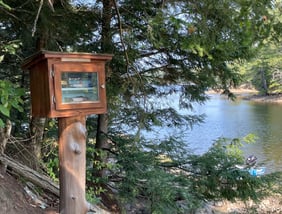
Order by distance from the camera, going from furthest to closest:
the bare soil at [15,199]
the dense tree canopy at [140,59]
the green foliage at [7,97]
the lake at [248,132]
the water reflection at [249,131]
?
the water reflection at [249,131], the lake at [248,132], the dense tree canopy at [140,59], the bare soil at [15,199], the green foliage at [7,97]

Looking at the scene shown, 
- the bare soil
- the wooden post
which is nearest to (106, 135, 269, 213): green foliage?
the bare soil

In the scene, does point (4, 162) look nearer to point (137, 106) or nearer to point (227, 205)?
point (137, 106)

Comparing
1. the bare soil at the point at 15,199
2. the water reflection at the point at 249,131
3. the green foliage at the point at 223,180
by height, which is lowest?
the water reflection at the point at 249,131

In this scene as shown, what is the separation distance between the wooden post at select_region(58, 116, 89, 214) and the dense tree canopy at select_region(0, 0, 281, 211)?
67 centimetres

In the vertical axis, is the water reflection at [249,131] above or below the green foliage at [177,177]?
below

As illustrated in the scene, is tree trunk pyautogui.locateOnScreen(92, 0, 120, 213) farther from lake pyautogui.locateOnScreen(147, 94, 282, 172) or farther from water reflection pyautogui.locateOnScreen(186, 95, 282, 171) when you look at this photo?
water reflection pyautogui.locateOnScreen(186, 95, 282, 171)

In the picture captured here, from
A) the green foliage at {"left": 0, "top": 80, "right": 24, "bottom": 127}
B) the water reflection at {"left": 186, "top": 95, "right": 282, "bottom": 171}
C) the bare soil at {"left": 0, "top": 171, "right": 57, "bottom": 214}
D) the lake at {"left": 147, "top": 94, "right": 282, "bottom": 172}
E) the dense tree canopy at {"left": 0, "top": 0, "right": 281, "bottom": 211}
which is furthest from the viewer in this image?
the water reflection at {"left": 186, "top": 95, "right": 282, "bottom": 171}

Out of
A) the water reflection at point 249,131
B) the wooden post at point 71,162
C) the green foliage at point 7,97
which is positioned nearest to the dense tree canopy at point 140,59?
the green foliage at point 7,97

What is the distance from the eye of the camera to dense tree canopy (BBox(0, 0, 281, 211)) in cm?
261

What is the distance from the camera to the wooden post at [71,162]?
2162 mm

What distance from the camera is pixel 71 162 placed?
85.7 inches

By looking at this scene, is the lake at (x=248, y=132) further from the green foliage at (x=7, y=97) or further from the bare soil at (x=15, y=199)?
the green foliage at (x=7, y=97)

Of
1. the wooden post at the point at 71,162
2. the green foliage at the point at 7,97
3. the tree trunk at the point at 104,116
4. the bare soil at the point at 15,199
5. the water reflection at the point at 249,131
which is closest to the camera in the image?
A: the green foliage at the point at 7,97

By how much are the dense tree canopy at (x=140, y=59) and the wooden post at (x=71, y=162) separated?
67 cm
